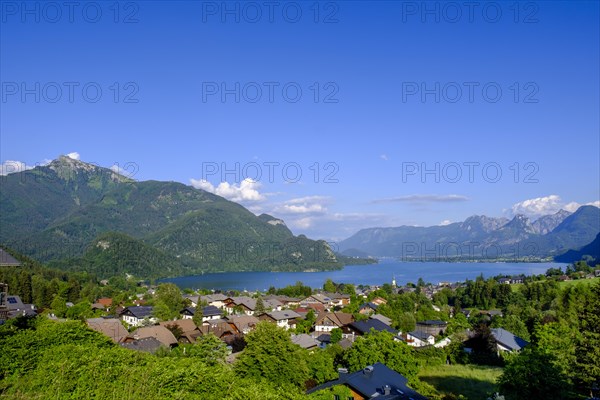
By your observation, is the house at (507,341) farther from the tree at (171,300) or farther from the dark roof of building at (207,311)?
the tree at (171,300)

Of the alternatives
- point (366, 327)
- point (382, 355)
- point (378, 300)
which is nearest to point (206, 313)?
point (366, 327)

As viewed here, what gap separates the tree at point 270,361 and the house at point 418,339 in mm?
19646

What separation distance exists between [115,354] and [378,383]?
994 cm

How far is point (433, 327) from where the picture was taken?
129 feet

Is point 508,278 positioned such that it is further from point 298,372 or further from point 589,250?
point 589,250

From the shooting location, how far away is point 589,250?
172 metres

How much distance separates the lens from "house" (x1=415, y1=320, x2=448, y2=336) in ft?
126

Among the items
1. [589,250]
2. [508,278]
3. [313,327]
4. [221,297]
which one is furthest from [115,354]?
[589,250]

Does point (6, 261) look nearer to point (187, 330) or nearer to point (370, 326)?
point (187, 330)

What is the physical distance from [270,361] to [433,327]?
87.5ft

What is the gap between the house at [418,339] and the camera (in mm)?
34594

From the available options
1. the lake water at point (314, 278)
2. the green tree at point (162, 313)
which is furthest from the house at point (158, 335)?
the lake water at point (314, 278)

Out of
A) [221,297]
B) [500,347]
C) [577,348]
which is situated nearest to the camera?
[577,348]

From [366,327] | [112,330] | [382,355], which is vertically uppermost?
[382,355]
